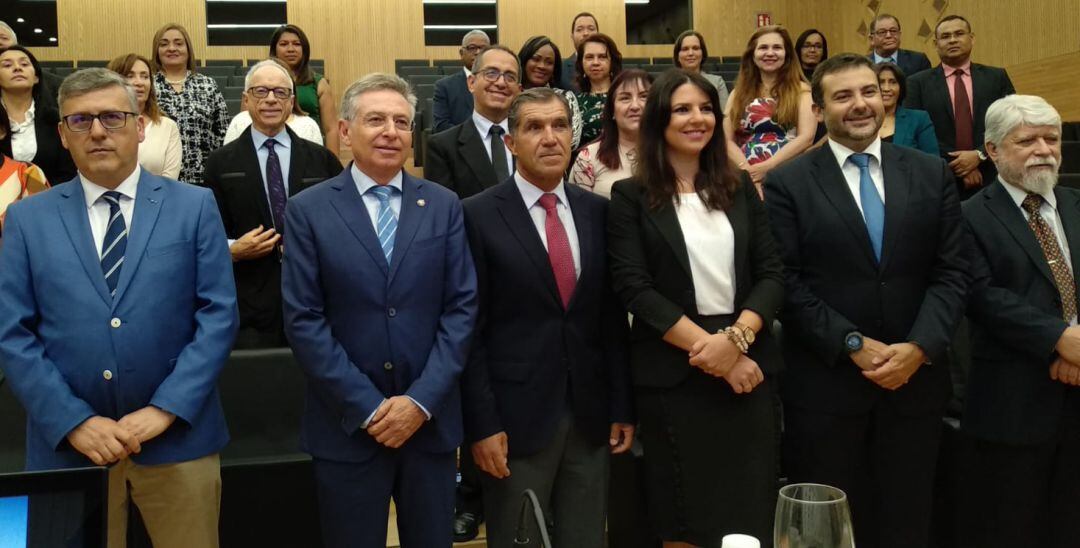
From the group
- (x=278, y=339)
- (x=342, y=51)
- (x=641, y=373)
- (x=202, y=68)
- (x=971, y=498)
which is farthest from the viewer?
(x=342, y=51)

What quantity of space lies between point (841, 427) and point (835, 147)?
695mm

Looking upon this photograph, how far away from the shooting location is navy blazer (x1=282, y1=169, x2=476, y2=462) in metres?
1.87

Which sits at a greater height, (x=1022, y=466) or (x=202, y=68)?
(x=202, y=68)

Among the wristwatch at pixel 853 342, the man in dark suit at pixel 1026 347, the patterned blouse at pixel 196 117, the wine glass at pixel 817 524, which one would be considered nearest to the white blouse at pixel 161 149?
the patterned blouse at pixel 196 117

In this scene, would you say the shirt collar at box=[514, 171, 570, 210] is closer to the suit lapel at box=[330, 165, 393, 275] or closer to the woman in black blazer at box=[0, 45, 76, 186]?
the suit lapel at box=[330, 165, 393, 275]

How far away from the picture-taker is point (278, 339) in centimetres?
277

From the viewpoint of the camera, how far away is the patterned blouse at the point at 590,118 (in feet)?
11.1

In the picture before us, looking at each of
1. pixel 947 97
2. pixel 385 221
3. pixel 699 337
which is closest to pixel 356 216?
pixel 385 221

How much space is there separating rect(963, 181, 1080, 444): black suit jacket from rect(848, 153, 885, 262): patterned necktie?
0.29 metres

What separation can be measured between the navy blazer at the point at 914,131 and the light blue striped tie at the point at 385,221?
2538 mm

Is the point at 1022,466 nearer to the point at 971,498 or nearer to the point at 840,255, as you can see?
the point at 971,498

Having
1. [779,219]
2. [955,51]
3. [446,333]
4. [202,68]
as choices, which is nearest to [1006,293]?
[779,219]

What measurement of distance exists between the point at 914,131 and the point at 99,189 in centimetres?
316

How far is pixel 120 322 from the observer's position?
5.96 ft
